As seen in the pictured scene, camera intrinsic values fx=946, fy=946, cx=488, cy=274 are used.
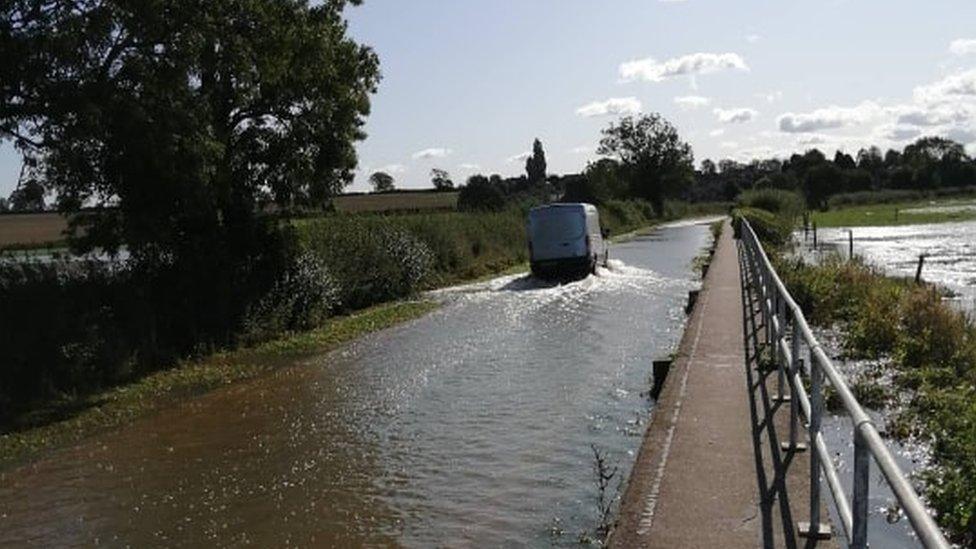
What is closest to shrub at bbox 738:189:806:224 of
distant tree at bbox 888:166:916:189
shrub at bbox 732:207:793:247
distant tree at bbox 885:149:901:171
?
shrub at bbox 732:207:793:247

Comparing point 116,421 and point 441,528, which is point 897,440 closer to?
point 441,528

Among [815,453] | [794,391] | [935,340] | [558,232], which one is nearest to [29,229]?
[558,232]

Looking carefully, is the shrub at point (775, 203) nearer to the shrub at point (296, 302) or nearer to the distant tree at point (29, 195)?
the shrub at point (296, 302)

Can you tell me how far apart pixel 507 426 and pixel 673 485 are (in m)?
4.33

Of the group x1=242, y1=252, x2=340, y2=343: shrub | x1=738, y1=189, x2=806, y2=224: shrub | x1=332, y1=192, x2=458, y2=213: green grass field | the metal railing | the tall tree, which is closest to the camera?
the metal railing

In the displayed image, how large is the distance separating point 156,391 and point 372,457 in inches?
236

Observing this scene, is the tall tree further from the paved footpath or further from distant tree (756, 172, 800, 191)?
distant tree (756, 172, 800, 191)

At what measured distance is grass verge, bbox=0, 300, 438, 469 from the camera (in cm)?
1198

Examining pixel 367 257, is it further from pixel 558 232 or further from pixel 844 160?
pixel 844 160

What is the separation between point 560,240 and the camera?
30.9 m

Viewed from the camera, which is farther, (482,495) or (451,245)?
(451,245)

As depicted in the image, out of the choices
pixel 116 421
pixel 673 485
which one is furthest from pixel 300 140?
pixel 673 485

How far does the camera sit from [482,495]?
28.1ft

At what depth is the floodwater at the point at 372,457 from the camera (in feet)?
26.4
